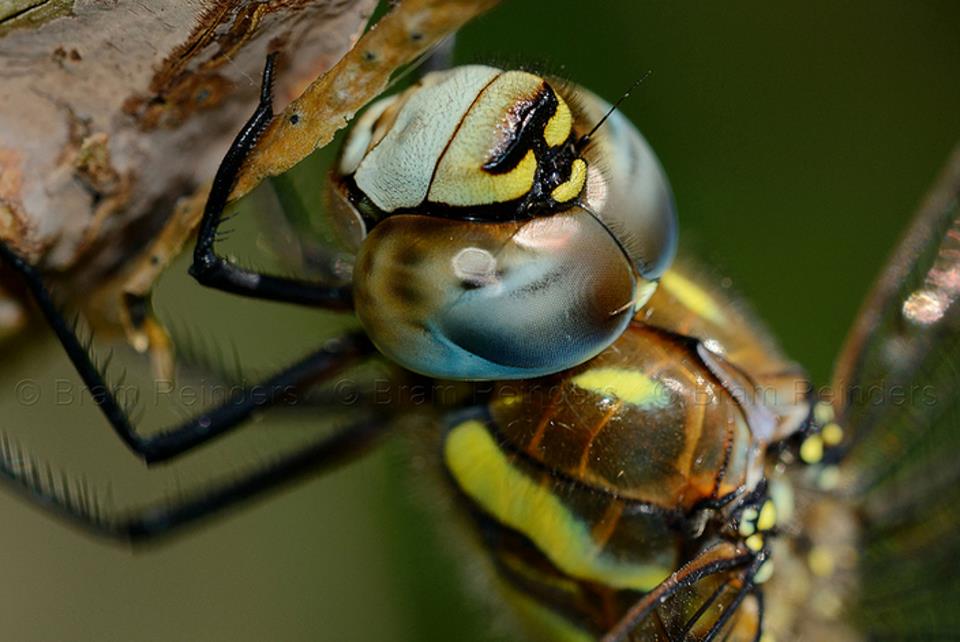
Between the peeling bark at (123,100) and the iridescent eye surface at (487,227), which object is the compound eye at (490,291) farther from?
the peeling bark at (123,100)

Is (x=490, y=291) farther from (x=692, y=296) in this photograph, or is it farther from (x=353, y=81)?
(x=692, y=296)

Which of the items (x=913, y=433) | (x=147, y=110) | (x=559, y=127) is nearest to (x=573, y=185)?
(x=559, y=127)

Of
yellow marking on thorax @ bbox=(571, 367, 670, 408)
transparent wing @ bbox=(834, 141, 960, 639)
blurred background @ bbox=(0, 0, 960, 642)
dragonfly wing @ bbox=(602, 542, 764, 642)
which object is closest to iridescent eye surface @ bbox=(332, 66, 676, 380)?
yellow marking on thorax @ bbox=(571, 367, 670, 408)

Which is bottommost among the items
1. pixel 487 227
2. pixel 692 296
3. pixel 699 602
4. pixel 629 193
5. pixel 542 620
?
pixel 542 620

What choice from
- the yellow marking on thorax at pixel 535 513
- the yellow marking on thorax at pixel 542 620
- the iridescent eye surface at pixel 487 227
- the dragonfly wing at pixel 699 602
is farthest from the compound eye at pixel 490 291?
the yellow marking on thorax at pixel 542 620

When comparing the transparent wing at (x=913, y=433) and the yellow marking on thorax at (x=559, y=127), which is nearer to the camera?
the yellow marking on thorax at (x=559, y=127)

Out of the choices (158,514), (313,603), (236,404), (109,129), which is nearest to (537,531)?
(236,404)
